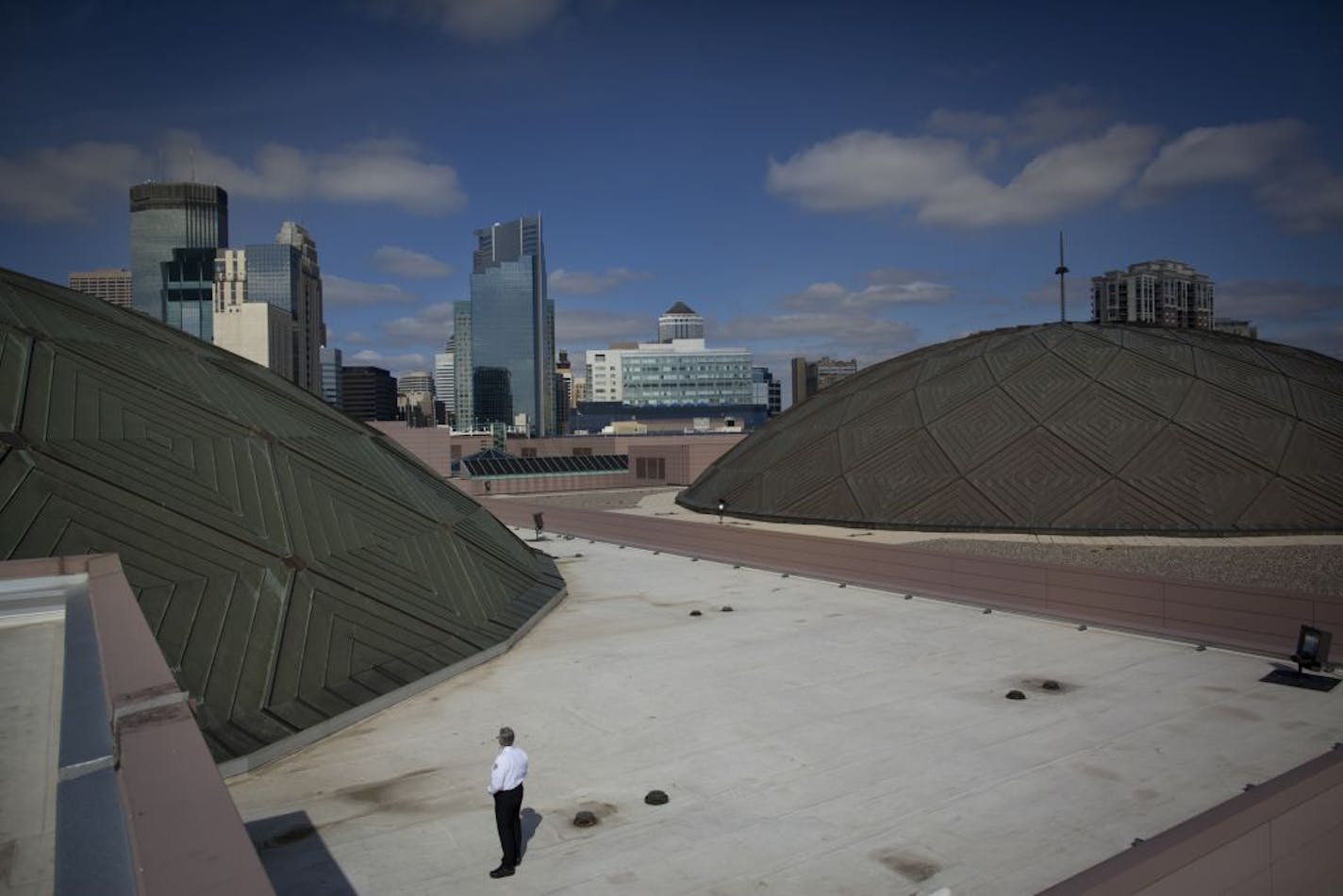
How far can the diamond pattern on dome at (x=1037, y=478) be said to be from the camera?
32312mm

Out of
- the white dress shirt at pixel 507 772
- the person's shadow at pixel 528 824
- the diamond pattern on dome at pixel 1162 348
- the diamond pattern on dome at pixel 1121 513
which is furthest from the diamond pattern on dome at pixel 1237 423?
the white dress shirt at pixel 507 772

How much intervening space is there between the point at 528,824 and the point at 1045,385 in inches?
1290

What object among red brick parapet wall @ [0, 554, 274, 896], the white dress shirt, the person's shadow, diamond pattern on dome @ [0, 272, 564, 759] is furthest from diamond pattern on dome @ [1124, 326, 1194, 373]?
red brick parapet wall @ [0, 554, 274, 896]

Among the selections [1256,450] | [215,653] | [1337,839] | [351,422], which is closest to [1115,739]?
[1337,839]

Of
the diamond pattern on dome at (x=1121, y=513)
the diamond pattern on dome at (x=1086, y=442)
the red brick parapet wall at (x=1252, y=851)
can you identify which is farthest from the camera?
the diamond pattern on dome at (x=1086, y=442)

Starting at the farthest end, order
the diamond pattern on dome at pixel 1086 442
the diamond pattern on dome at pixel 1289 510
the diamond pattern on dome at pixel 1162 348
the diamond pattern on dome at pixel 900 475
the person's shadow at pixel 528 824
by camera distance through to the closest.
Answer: the diamond pattern on dome at pixel 1162 348 → the diamond pattern on dome at pixel 900 475 → the diamond pattern on dome at pixel 1086 442 → the diamond pattern on dome at pixel 1289 510 → the person's shadow at pixel 528 824

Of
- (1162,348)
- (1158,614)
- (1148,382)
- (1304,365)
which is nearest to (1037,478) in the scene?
(1148,382)

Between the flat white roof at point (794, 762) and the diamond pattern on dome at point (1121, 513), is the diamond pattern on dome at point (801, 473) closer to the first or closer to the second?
the diamond pattern on dome at point (1121, 513)

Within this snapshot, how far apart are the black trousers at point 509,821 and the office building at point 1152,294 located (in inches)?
7077

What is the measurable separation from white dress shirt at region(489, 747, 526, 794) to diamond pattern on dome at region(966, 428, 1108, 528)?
27.6 m

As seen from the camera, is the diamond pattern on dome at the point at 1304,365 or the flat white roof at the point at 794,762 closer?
the flat white roof at the point at 794,762

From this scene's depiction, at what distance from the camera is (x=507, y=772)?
807cm

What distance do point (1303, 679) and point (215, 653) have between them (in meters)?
15.8

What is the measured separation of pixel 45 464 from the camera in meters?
13.1
